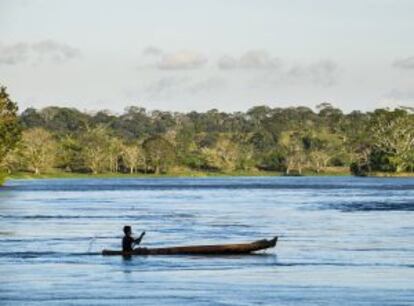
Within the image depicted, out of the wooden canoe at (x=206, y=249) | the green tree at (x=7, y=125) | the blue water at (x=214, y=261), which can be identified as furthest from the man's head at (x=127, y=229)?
the green tree at (x=7, y=125)

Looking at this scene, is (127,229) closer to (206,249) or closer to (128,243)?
(128,243)

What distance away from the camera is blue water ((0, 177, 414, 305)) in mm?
41625

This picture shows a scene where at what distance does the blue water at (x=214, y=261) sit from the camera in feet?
137

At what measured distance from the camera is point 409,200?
117m

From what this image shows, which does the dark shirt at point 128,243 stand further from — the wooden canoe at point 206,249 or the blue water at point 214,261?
the blue water at point 214,261

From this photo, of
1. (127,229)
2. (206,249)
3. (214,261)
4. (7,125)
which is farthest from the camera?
(7,125)

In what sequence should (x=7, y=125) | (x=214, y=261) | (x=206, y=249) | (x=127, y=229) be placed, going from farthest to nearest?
(x=7, y=125) → (x=206, y=249) → (x=127, y=229) → (x=214, y=261)

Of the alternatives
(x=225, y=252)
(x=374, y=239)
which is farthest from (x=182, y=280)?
(x=374, y=239)

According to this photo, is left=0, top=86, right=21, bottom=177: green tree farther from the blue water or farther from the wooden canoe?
the wooden canoe

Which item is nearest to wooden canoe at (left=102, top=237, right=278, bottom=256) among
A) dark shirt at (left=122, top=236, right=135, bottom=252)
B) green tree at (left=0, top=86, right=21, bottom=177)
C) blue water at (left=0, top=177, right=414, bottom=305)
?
dark shirt at (left=122, top=236, right=135, bottom=252)

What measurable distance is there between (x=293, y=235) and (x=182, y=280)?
2391cm

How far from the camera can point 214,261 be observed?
5269 centimetres

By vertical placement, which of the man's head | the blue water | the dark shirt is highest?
the man's head

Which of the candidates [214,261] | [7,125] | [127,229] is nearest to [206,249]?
[214,261]
